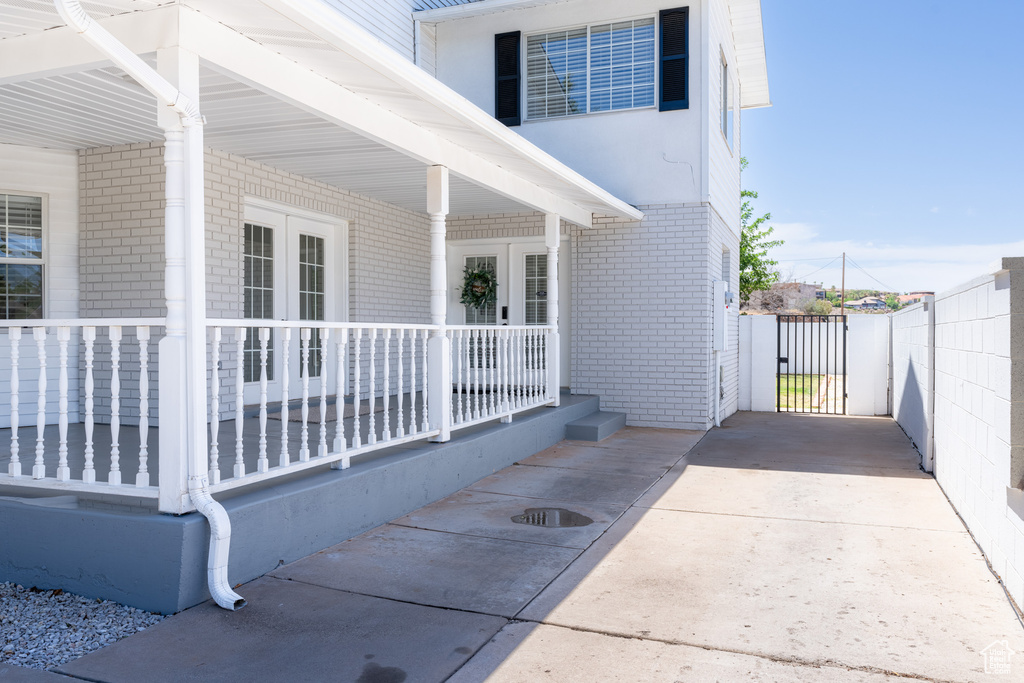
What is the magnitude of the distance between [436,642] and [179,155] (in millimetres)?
2383

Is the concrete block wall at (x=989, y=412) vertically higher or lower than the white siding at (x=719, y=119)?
lower

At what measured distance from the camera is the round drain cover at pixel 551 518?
191 inches

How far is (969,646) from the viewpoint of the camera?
117 inches

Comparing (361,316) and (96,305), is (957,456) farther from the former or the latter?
(96,305)

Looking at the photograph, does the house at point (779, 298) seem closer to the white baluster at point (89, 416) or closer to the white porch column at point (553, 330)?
the white porch column at point (553, 330)

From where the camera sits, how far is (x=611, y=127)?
30.6 feet

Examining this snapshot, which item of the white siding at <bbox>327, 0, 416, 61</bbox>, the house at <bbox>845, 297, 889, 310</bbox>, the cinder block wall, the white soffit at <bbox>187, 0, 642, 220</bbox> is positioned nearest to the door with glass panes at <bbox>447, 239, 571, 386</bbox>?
the white siding at <bbox>327, 0, 416, 61</bbox>

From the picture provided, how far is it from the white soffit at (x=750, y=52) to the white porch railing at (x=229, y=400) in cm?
552

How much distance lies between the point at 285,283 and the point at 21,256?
2186 millimetres

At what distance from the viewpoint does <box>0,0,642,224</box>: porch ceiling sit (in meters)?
3.42

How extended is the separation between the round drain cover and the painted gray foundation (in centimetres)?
91

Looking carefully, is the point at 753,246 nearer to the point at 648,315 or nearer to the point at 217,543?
the point at 648,315

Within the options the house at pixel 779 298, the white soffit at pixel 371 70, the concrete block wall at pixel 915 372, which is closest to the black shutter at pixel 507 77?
the white soffit at pixel 371 70

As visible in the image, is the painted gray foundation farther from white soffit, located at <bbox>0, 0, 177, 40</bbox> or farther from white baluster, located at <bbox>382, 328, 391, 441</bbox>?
white soffit, located at <bbox>0, 0, 177, 40</bbox>
